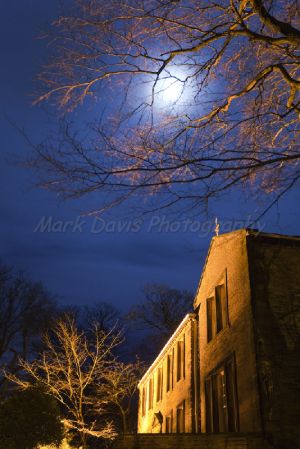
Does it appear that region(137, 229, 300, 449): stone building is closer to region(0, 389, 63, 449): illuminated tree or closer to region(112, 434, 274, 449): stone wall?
region(112, 434, 274, 449): stone wall

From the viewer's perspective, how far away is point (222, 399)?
1367 centimetres

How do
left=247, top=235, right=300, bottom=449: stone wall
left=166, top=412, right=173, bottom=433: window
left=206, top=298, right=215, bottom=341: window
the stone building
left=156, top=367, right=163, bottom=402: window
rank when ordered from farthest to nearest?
left=156, top=367, right=163, bottom=402: window → left=166, top=412, right=173, bottom=433: window → left=206, top=298, right=215, bottom=341: window → the stone building → left=247, top=235, right=300, bottom=449: stone wall

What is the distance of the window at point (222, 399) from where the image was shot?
12.2m

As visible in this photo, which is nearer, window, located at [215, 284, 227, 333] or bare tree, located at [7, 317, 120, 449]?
window, located at [215, 284, 227, 333]

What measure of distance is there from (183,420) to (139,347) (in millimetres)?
21483

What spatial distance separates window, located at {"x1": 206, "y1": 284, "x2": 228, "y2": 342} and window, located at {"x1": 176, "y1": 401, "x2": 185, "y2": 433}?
4192 millimetres

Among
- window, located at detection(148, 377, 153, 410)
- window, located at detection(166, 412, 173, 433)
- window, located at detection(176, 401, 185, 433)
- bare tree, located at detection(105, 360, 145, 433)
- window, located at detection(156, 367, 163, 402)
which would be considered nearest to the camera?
window, located at detection(176, 401, 185, 433)

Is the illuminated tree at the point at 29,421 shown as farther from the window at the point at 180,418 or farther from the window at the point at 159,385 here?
the window at the point at 159,385

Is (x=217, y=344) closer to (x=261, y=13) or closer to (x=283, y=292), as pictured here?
(x=283, y=292)

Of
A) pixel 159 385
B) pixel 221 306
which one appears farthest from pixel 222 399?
pixel 159 385

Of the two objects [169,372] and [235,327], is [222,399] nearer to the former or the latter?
[235,327]

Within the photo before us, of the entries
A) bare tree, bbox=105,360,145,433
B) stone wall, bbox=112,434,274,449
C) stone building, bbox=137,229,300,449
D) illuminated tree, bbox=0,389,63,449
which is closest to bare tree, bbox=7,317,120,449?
bare tree, bbox=105,360,145,433

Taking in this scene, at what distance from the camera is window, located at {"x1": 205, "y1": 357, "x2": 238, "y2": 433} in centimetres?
1220

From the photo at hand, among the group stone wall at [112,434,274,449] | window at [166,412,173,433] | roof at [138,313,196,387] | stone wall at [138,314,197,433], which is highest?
Result: roof at [138,313,196,387]
